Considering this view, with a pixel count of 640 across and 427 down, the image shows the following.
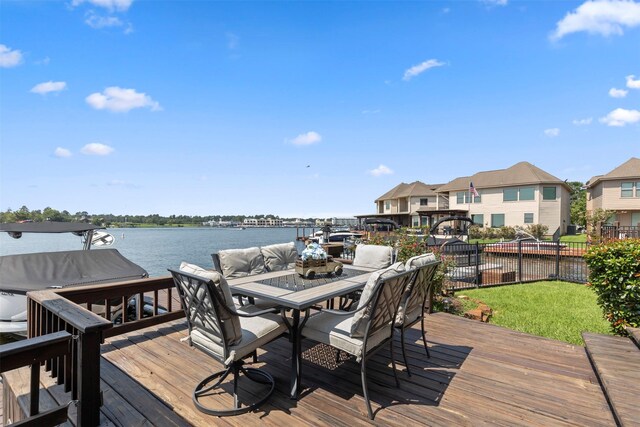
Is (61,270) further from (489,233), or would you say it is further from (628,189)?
(628,189)

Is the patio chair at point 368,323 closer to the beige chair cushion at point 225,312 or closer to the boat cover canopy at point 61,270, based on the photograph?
the beige chair cushion at point 225,312

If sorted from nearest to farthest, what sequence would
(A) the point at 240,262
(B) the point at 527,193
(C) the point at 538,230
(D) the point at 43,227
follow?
(A) the point at 240,262, (D) the point at 43,227, (C) the point at 538,230, (B) the point at 527,193

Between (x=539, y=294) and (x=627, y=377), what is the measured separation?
5.18 m

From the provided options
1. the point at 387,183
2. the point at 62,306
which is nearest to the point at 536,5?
the point at 62,306

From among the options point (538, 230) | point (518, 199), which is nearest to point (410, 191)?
point (518, 199)

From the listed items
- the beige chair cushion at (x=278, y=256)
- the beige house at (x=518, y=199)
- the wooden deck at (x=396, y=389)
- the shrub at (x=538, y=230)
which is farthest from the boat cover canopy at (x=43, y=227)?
the beige house at (x=518, y=199)

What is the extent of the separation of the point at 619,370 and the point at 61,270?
740 cm

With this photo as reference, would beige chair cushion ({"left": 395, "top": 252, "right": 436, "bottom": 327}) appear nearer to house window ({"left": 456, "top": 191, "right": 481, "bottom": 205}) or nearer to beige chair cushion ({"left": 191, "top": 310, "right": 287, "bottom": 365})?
beige chair cushion ({"left": 191, "top": 310, "right": 287, "bottom": 365})

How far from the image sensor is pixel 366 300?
225 centimetres

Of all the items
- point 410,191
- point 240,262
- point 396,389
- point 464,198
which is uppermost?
point 410,191

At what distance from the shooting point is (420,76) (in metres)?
11.9

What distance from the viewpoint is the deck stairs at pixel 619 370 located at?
213cm

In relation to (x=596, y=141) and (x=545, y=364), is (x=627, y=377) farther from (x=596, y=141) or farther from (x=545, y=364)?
(x=596, y=141)

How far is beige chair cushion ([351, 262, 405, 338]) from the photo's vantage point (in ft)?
7.32
